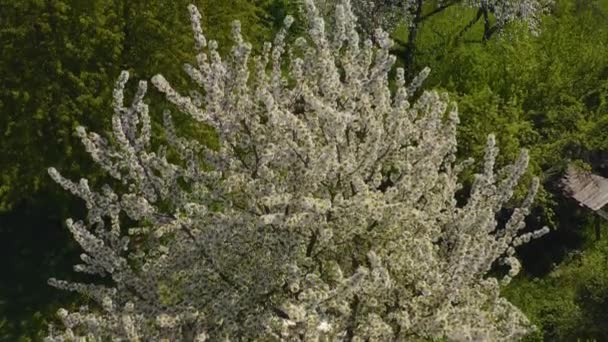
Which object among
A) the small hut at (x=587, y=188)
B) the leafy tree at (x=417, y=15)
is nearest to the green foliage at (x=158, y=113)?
the small hut at (x=587, y=188)

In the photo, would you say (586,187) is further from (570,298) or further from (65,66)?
(65,66)

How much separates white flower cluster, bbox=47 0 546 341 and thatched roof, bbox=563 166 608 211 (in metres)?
9.25

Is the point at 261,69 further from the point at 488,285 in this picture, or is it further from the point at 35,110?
the point at 35,110

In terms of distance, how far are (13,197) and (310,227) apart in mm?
10162

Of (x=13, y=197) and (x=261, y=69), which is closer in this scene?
(x=261, y=69)

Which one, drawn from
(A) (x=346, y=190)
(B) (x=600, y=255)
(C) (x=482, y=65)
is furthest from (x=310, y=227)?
(C) (x=482, y=65)

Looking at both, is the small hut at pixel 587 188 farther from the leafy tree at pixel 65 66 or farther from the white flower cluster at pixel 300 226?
the white flower cluster at pixel 300 226

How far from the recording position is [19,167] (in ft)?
54.8

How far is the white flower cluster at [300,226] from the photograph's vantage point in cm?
922

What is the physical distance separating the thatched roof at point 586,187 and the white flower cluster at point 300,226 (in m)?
9.25

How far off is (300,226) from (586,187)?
12.0 m

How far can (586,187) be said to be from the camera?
19031 millimetres

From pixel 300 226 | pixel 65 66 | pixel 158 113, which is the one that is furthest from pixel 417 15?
pixel 300 226

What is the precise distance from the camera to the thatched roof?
18723mm
